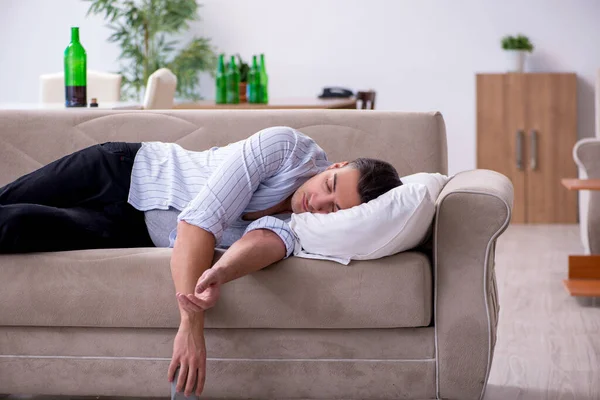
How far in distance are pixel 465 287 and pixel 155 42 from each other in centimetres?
493

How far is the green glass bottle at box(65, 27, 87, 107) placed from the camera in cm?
351

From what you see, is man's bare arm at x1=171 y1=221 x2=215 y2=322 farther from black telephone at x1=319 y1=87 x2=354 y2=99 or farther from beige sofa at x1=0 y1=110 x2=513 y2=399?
black telephone at x1=319 y1=87 x2=354 y2=99

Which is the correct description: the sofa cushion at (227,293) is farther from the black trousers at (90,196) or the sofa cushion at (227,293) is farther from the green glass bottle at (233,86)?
the green glass bottle at (233,86)

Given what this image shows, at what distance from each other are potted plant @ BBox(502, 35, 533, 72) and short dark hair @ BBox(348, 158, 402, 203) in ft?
13.8

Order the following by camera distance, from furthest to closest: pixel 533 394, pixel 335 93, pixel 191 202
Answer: pixel 335 93
pixel 533 394
pixel 191 202

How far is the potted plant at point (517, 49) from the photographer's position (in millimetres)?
6125

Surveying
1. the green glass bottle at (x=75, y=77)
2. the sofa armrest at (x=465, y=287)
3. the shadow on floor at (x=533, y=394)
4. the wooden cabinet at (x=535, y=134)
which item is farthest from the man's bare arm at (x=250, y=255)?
the wooden cabinet at (x=535, y=134)

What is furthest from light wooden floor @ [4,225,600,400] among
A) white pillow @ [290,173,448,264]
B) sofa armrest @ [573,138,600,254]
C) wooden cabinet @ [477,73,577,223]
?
wooden cabinet @ [477,73,577,223]

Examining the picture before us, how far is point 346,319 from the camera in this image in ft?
6.99

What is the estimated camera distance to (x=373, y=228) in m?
2.10

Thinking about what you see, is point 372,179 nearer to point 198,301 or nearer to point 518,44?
point 198,301

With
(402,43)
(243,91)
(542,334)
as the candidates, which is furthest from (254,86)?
(542,334)

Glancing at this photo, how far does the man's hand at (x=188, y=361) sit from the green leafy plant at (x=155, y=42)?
445 centimetres

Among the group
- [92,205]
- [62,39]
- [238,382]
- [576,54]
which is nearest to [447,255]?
[238,382]
